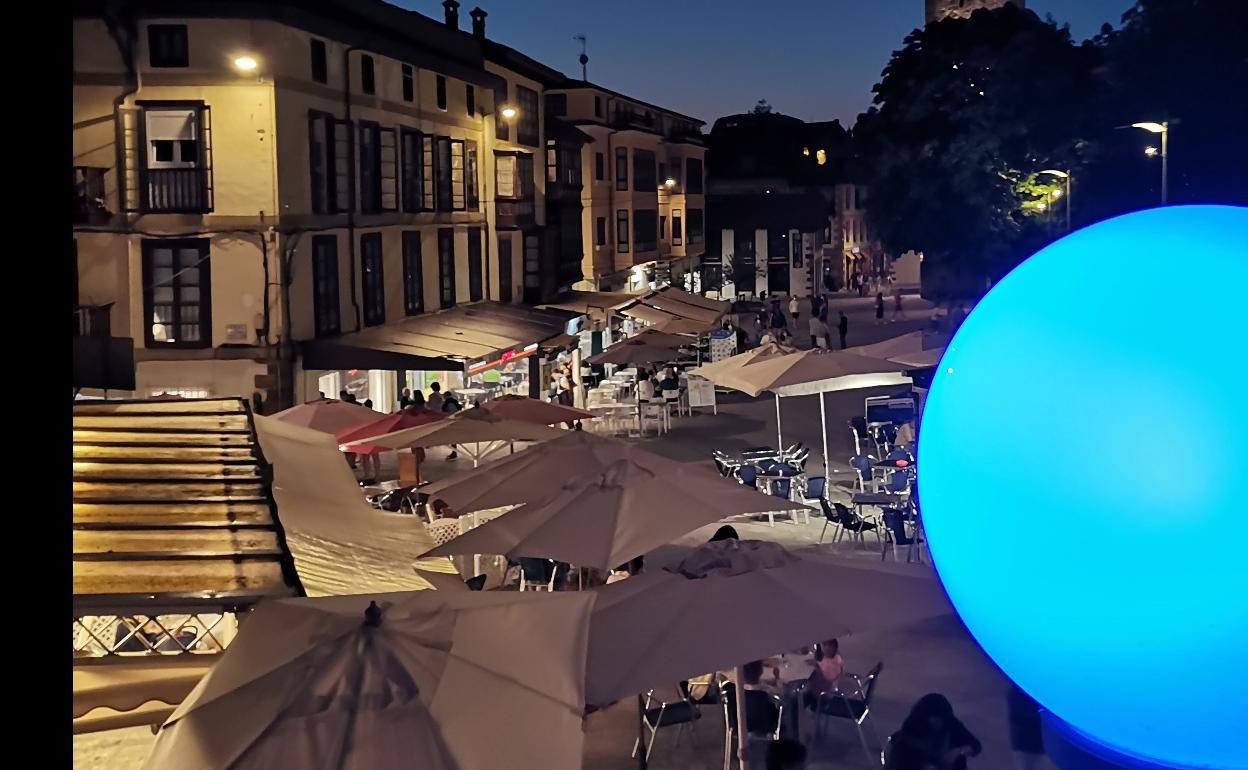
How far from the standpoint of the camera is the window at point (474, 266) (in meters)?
38.8

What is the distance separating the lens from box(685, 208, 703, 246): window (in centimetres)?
7394

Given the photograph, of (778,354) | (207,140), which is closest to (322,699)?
(778,354)

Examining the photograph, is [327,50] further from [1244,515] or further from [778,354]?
[1244,515]

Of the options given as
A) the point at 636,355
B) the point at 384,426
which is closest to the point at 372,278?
the point at 636,355

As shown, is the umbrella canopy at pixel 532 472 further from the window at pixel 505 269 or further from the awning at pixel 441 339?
the window at pixel 505 269

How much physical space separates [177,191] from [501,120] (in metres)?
17.2

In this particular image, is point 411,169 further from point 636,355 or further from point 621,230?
point 621,230

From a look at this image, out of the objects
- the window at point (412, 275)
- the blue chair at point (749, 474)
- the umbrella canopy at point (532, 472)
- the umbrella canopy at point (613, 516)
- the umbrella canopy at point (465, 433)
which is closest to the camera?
the umbrella canopy at point (613, 516)

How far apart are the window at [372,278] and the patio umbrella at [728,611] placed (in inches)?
861

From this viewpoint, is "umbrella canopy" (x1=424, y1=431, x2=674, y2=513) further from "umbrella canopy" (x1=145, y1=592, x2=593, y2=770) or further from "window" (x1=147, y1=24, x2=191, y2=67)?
"window" (x1=147, y1=24, x2=191, y2=67)

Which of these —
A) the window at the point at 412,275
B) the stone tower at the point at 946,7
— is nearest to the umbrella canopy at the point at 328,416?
the window at the point at 412,275

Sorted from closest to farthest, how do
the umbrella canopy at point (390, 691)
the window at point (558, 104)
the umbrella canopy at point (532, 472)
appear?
1. the umbrella canopy at point (390, 691)
2. the umbrella canopy at point (532, 472)
3. the window at point (558, 104)

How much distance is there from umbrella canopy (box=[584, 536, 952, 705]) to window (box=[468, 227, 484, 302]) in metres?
29.8

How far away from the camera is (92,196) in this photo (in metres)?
25.0
